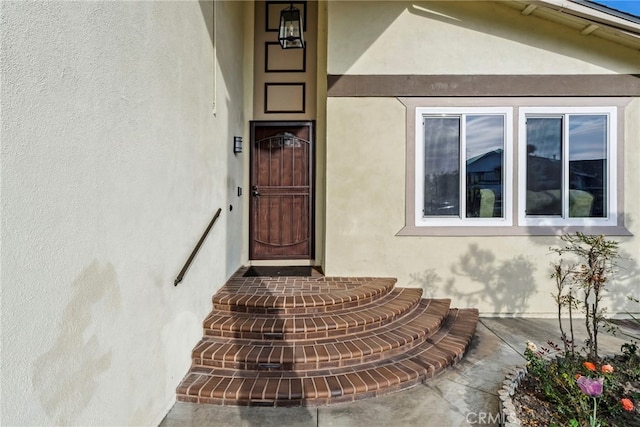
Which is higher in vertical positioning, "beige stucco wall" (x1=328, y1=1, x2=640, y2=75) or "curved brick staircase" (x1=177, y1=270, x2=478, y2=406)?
"beige stucco wall" (x1=328, y1=1, x2=640, y2=75)

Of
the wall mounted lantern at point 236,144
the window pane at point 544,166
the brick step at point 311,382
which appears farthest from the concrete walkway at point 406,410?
the wall mounted lantern at point 236,144

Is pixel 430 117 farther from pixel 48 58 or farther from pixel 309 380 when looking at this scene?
pixel 48 58

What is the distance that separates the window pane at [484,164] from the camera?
4297mm

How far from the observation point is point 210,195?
3.39m

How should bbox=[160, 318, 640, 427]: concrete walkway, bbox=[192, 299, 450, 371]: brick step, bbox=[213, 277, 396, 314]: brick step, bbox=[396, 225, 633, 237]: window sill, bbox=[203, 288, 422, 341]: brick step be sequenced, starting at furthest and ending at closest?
1. bbox=[396, 225, 633, 237]: window sill
2. bbox=[213, 277, 396, 314]: brick step
3. bbox=[203, 288, 422, 341]: brick step
4. bbox=[192, 299, 450, 371]: brick step
5. bbox=[160, 318, 640, 427]: concrete walkway

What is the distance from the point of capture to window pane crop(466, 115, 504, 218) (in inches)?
169

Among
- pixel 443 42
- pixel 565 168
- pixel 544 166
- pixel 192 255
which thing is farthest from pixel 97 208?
pixel 565 168

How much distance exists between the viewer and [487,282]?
4.29 metres

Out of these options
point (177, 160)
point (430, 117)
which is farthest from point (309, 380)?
point (430, 117)

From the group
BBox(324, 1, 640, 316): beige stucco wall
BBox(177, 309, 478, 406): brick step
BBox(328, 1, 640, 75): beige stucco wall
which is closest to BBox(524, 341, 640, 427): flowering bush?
BBox(177, 309, 478, 406): brick step

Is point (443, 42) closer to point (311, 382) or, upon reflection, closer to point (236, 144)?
point (236, 144)

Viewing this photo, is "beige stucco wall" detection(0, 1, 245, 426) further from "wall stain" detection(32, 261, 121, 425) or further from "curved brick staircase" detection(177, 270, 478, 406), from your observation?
"curved brick staircase" detection(177, 270, 478, 406)

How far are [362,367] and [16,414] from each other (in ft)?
7.61

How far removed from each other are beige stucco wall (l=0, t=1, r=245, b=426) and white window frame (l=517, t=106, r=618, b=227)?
4.11 meters
